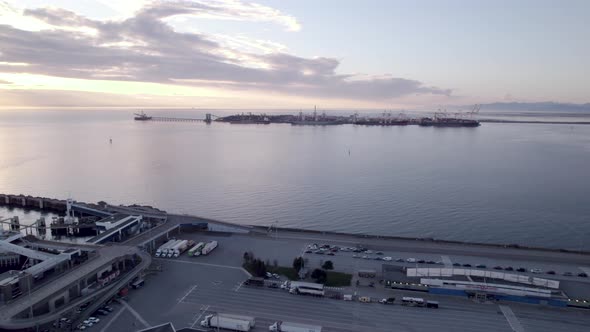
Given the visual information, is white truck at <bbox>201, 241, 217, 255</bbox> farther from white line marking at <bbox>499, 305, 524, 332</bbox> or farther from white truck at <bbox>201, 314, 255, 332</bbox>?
white line marking at <bbox>499, 305, 524, 332</bbox>

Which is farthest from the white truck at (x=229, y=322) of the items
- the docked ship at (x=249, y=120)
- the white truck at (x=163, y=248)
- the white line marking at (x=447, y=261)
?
the docked ship at (x=249, y=120)

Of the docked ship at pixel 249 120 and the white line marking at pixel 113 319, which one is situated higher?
the docked ship at pixel 249 120

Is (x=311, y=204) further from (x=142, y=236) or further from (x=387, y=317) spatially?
(x=387, y=317)

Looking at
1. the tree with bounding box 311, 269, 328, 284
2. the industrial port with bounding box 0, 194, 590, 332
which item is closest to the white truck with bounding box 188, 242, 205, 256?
the industrial port with bounding box 0, 194, 590, 332

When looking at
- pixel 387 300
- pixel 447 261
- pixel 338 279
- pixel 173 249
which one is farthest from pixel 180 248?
pixel 447 261

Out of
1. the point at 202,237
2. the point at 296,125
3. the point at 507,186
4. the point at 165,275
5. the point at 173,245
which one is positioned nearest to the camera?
the point at 165,275

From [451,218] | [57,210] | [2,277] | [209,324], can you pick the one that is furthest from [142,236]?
[451,218]

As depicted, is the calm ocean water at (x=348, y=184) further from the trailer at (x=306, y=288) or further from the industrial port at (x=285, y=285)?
the trailer at (x=306, y=288)
